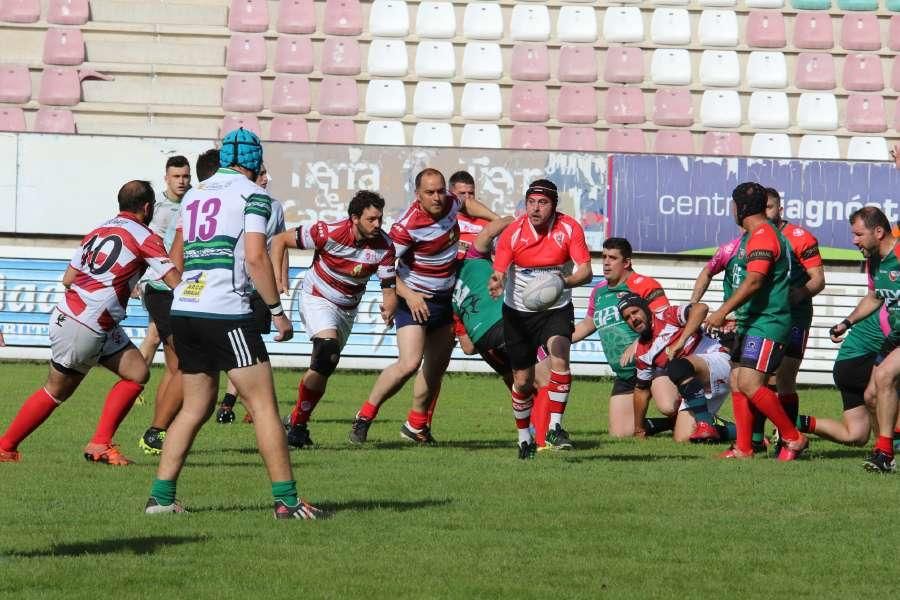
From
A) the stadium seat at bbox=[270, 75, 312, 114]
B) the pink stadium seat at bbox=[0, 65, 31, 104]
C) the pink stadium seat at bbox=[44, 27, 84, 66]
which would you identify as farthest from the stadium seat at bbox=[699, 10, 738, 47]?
the pink stadium seat at bbox=[0, 65, 31, 104]

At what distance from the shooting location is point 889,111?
2461cm

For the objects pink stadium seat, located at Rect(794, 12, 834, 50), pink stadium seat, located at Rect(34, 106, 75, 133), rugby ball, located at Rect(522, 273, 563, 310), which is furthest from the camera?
Result: pink stadium seat, located at Rect(794, 12, 834, 50)

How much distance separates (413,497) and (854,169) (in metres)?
13.2

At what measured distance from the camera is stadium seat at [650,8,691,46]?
24.8 m

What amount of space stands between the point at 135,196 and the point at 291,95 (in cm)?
1415

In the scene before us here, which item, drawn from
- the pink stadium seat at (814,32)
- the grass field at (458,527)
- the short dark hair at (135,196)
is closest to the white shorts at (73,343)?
the grass field at (458,527)

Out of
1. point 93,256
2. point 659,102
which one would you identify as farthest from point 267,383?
point 659,102

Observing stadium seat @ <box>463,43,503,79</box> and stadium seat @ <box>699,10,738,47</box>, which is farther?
stadium seat @ <box>699,10,738,47</box>

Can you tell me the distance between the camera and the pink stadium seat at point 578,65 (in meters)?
24.4

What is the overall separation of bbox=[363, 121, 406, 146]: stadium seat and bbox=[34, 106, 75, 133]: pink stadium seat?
177 inches

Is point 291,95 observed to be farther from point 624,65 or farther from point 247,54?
point 624,65

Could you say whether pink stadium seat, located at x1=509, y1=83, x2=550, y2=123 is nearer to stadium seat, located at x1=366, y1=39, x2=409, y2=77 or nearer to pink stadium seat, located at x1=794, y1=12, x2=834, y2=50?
stadium seat, located at x1=366, y1=39, x2=409, y2=77

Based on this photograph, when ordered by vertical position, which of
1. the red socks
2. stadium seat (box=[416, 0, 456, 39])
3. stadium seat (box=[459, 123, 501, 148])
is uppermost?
stadium seat (box=[416, 0, 456, 39])

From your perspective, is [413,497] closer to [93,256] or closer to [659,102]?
[93,256]
